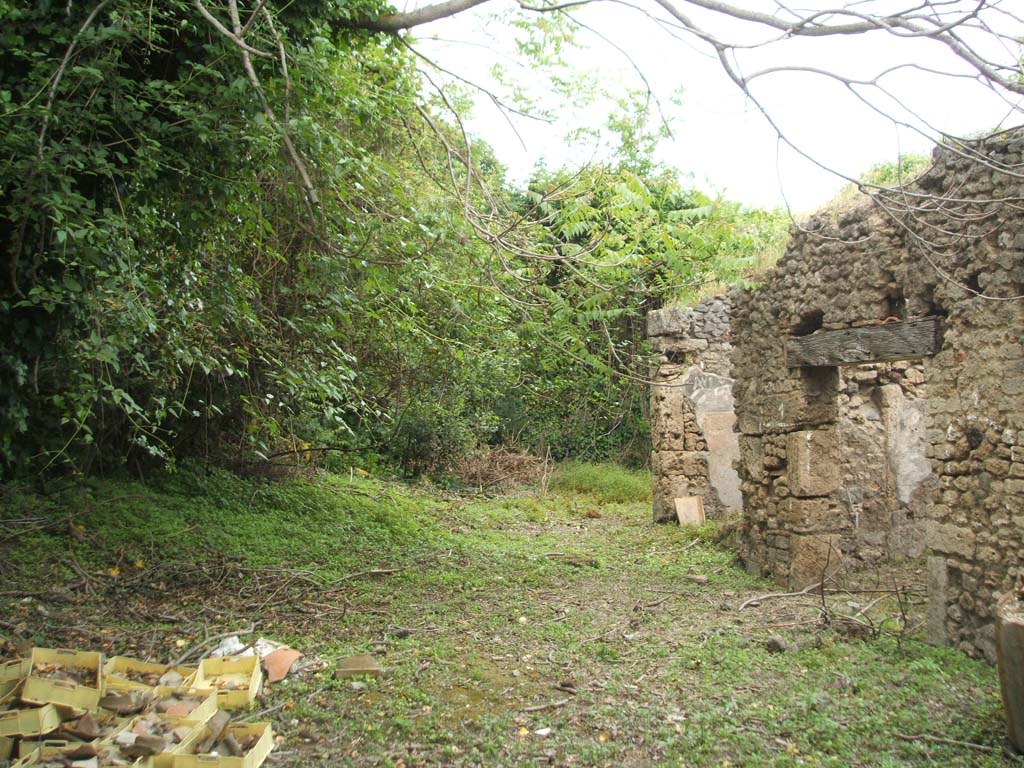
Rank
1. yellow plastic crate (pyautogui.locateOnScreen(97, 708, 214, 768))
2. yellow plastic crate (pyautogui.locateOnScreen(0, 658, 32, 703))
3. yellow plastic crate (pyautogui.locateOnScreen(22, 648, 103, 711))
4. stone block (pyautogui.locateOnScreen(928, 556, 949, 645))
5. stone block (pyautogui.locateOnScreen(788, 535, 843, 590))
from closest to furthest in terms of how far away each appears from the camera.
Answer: yellow plastic crate (pyautogui.locateOnScreen(97, 708, 214, 768))
yellow plastic crate (pyautogui.locateOnScreen(22, 648, 103, 711))
yellow plastic crate (pyautogui.locateOnScreen(0, 658, 32, 703))
stone block (pyautogui.locateOnScreen(928, 556, 949, 645))
stone block (pyautogui.locateOnScreen(788, 535, 843, 590))

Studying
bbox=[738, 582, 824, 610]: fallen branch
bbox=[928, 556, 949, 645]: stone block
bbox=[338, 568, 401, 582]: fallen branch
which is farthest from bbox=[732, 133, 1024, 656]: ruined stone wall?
bbox=[338, 568, 401, 582]: fallen branch

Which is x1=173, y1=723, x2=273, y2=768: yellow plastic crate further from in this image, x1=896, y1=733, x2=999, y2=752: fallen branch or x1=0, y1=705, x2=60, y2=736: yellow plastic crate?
x1=896, y1=733, x2=999, y2=752: fallen branch

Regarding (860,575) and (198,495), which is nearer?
(860,575)

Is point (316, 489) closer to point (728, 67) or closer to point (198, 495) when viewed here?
point (198, 495)

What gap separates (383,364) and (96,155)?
17.1 feet

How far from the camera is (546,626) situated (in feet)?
19.7

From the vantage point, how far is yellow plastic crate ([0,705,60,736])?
338cm

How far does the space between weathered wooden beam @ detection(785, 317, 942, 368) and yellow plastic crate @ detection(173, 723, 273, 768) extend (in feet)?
15.8

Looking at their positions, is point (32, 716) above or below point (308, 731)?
above

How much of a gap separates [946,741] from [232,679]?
3.56 metres

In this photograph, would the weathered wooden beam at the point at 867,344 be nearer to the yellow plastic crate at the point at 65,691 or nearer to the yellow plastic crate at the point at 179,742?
the yellow plastic crate at the point at 179,742

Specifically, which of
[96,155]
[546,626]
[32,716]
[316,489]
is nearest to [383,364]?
[316,489]

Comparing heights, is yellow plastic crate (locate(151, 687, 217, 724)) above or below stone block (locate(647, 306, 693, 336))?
below

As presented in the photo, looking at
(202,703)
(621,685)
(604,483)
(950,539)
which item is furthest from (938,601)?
(604,483)
